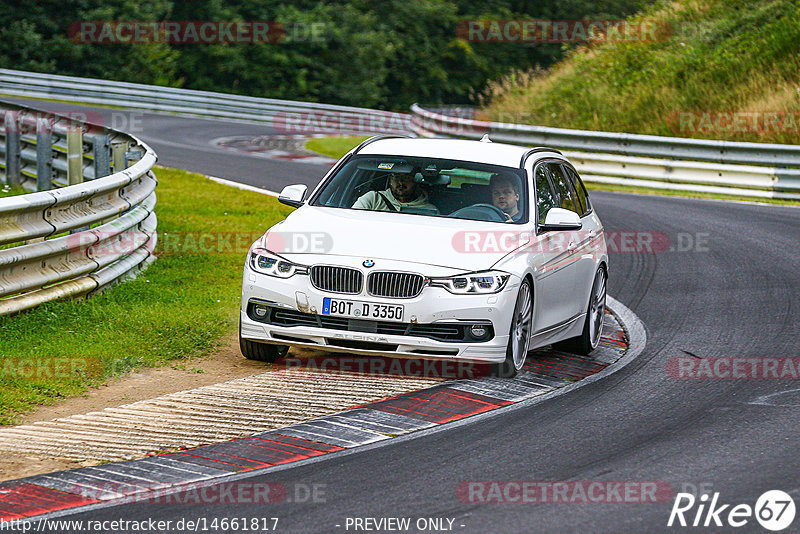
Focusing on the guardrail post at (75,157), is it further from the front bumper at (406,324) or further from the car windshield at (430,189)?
the front bumper at (406,324)

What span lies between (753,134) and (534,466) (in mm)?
22061

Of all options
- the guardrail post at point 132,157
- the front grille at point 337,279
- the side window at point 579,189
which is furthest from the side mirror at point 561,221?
the guardrail post at point 132,157

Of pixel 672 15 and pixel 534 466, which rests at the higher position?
pixel 672 15

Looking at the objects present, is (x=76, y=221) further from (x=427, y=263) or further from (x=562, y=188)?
(x=562, y=188)

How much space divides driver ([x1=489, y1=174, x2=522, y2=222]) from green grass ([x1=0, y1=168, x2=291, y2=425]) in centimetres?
254

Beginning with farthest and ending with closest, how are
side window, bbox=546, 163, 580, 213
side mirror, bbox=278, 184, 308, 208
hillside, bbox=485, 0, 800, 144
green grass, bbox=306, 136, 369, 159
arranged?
green grass, bbox=306, 136, 369, 159
hillside, bbox=485, 0, 800, 144
side window, bbox=546, 163, 580, 213
side mirror, bbox=278, 184, 308, 208

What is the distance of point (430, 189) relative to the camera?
970 centimetres

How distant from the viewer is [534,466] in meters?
6.56

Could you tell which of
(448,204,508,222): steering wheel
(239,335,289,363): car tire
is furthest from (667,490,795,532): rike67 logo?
(239,335,289,363): car tire

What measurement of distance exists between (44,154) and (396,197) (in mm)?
8157

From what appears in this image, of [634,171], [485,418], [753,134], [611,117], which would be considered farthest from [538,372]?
[611,117]

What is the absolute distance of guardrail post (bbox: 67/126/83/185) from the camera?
15.1m

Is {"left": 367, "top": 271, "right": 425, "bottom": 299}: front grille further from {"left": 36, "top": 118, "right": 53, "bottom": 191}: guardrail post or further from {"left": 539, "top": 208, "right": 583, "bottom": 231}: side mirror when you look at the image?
{"left": 36, "top": 118, "right": 53, "bottom": 191}: guardrail post

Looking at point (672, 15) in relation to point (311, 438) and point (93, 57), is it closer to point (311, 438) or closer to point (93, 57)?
point (93, 57)
